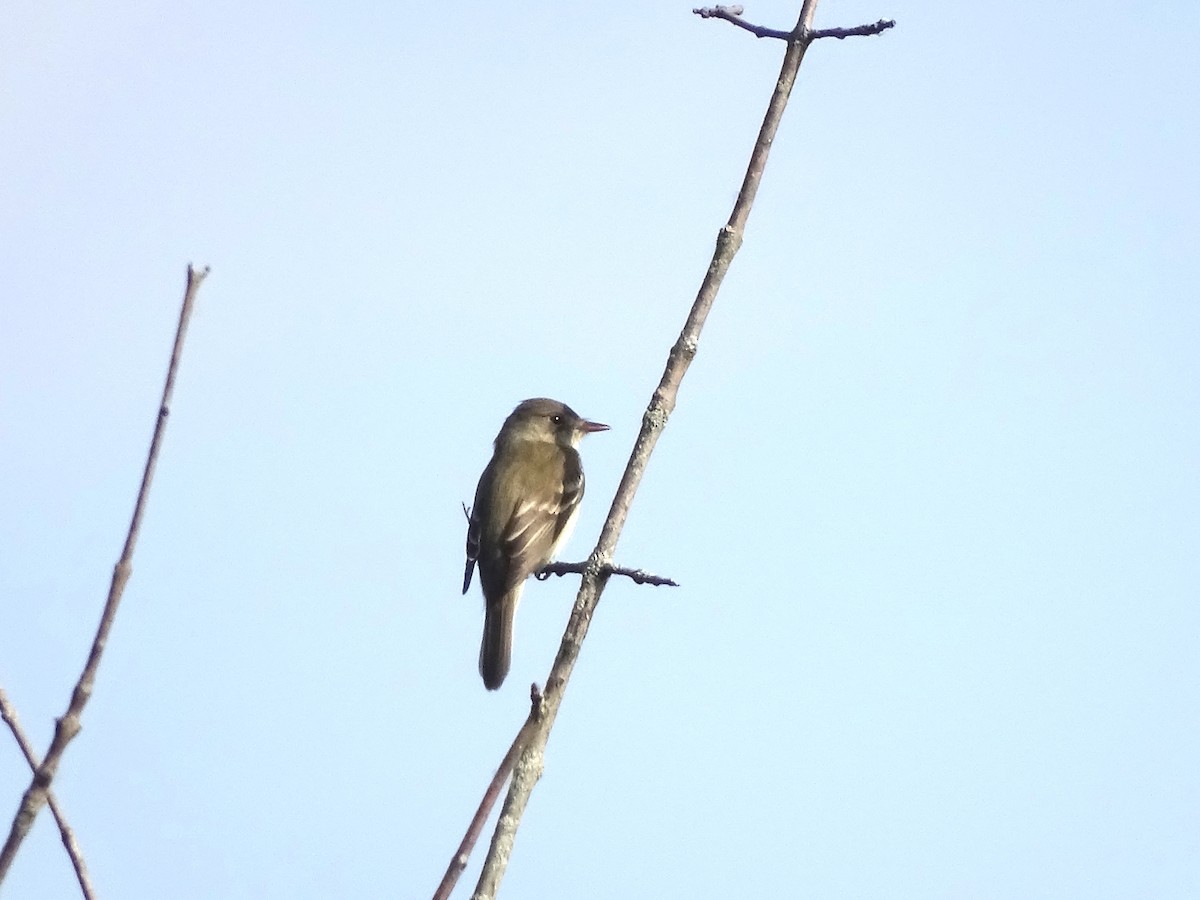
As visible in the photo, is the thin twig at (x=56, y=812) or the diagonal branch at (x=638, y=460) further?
the diagonal branch at (x=638, y=460)

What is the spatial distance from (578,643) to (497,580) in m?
5.83

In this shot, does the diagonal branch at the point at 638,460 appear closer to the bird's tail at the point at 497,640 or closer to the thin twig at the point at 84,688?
the thin twig at the point at 84,688

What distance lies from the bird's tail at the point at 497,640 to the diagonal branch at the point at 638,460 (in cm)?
513

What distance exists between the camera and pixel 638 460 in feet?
12.7

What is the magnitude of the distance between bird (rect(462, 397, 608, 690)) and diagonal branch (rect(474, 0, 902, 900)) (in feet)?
16.1

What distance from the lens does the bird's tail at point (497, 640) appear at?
9.07 meters

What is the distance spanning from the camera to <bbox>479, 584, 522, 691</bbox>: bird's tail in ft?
29.8

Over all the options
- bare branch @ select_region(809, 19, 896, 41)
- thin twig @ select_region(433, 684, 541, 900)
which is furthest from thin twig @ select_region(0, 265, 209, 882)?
bare branch @ select_region(809, 19, 896, 41)

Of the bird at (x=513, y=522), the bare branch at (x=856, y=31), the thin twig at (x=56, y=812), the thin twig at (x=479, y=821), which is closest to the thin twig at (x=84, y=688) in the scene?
the thin twig at (x=56, y=812)

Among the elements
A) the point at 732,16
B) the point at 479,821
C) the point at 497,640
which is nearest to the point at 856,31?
the point at 732,16

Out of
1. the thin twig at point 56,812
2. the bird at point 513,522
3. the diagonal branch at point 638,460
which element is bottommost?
the thin twig at point 56,812

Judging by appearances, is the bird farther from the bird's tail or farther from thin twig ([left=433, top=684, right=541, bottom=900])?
thin twig ([left=433, top=684, right=541, bottom=900])

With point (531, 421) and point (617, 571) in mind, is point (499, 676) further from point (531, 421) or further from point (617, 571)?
point (617, 571)

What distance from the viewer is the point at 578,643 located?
3.51 m
